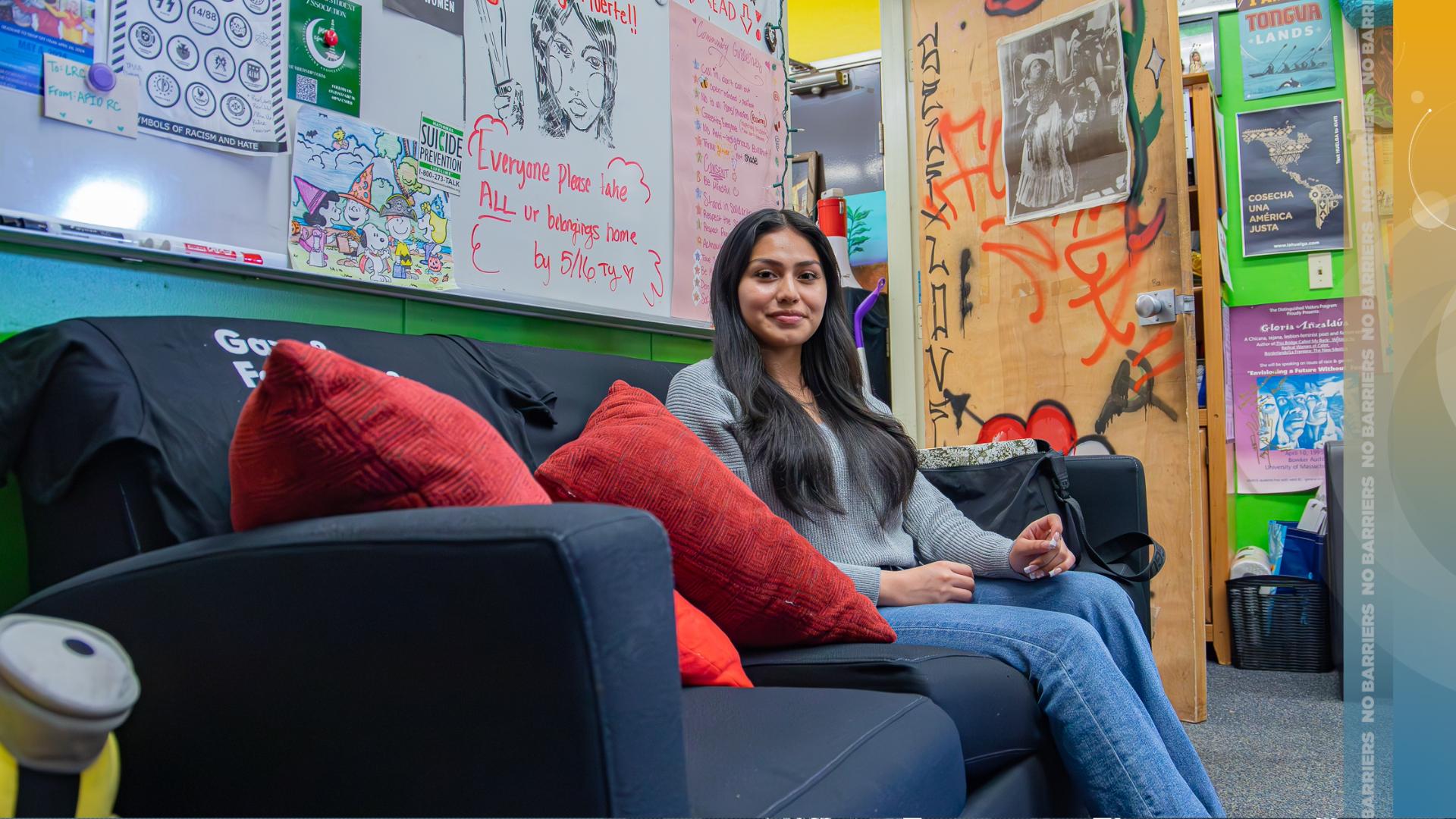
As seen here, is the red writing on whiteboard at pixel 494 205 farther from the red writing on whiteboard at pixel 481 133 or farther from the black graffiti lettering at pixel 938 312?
the black graffiti lettering at pixel 938 312

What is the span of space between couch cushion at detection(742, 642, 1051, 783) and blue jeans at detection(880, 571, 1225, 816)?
4cm

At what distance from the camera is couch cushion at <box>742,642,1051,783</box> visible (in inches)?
37.5

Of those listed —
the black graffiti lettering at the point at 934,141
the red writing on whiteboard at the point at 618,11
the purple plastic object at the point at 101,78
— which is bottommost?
the purple plastic object at the point at 101,78

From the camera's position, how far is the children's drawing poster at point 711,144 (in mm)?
2039

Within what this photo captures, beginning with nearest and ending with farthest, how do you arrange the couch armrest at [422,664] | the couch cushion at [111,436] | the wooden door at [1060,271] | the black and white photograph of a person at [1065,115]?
1. the couch armrest at [422,664]
2. the couch cushion at [111,436]
3. the wooden door at [1060,271]
4. the black and white photograph of a person at [1065,115]

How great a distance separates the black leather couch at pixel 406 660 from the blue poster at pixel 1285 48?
3.36m

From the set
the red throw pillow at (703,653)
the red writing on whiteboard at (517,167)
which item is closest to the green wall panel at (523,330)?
the red writing on whiteboard at (517,167)

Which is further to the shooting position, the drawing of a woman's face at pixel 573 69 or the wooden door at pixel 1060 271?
the wooden door at pixel 1060 271

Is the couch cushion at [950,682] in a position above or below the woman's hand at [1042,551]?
below

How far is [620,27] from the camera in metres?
1.89

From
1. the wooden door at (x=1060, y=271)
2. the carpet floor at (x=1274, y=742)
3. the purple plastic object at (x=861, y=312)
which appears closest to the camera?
the carpet floor at (x=1274, y=742)

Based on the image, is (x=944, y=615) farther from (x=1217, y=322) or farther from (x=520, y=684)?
(x=1217, y=322)

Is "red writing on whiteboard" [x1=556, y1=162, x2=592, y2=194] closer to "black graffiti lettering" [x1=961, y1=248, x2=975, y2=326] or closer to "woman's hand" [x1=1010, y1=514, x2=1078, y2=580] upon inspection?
Result: "woman's hand" [x1=1010, y1=514, x2=1078, y2=580]

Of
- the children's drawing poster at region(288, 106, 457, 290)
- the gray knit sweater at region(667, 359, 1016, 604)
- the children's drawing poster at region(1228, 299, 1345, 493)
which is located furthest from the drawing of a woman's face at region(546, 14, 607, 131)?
the children's drawing poster at region(1228, 299, 1345, 493)
